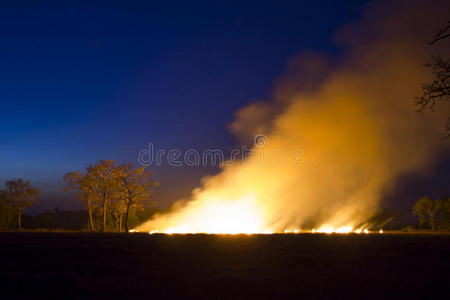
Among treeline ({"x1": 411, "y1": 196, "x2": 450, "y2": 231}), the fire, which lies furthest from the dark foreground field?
treeline ({"x1": 411, "y1": 196, "x2": 450, "y2": 231})

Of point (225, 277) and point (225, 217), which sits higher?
point (225, 277)

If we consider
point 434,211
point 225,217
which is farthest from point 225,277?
point 434,211

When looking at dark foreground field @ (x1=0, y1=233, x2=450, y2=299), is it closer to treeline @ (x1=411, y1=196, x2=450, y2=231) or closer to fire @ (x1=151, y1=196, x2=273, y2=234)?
fire @ (x1=151, y1=196, x2=273, y2=234)

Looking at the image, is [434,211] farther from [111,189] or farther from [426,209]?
[111,189]

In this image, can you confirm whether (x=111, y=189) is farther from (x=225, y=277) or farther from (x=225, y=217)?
(x=225, y=277)

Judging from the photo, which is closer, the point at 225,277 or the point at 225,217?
the point at 225,277

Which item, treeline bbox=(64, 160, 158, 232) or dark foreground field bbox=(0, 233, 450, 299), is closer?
dark foreground field bbox=(0, 233, 450, 299)

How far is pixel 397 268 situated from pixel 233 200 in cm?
4827

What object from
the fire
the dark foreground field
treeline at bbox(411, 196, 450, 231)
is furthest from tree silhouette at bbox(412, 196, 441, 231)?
the dark foreground field

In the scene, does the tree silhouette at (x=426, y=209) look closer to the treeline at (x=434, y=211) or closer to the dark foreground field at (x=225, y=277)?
the treeline at (x=434, y=211)

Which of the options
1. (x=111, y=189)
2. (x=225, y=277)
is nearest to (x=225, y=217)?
(x=111, y=189)

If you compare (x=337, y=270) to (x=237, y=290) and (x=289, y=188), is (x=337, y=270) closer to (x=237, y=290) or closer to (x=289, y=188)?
(x=237, y=290)

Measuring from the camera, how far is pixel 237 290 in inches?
319

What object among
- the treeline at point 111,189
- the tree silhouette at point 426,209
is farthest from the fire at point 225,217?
the tree silhouette at point 426,209
